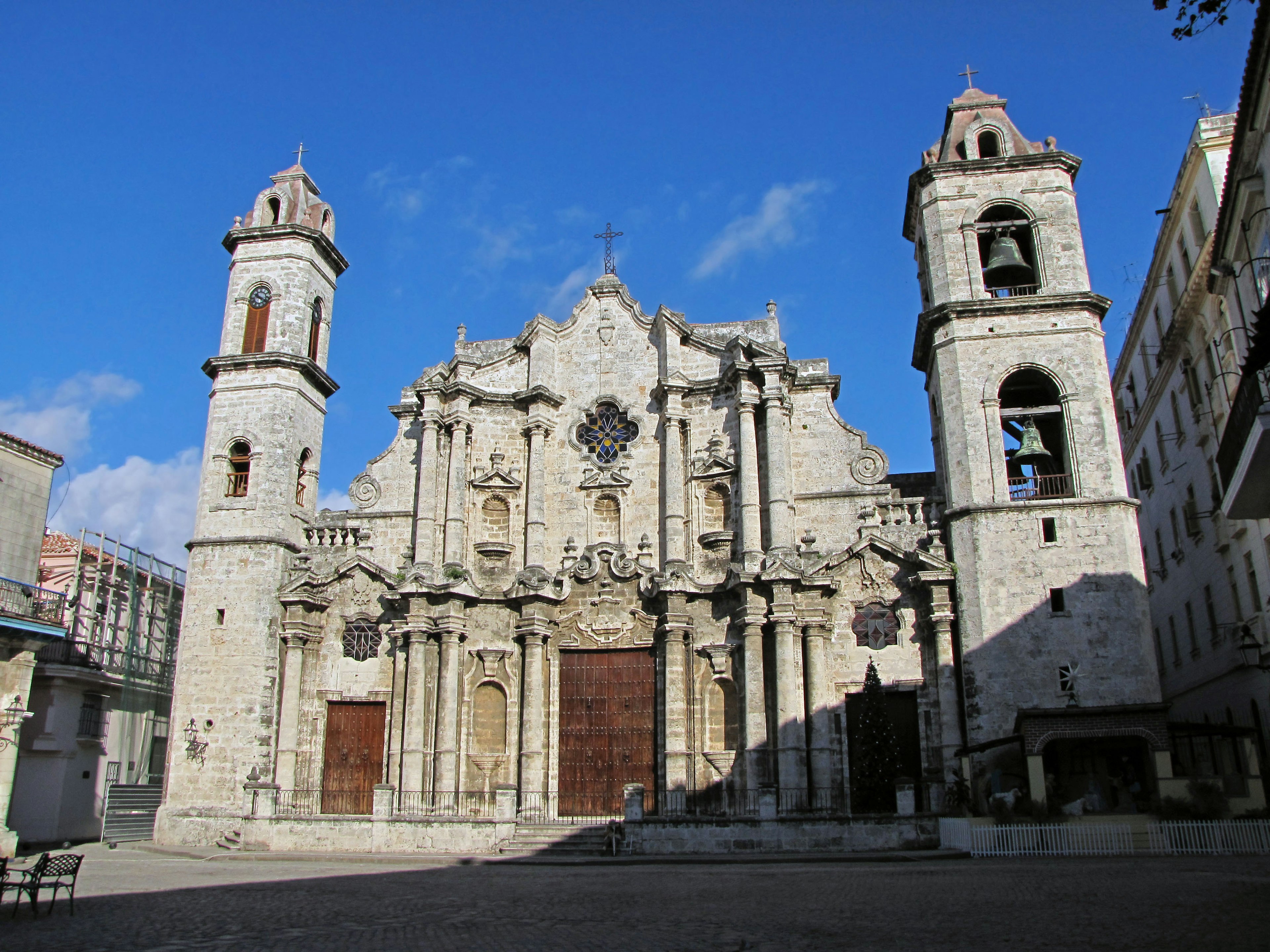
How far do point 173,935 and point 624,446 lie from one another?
17840 mm

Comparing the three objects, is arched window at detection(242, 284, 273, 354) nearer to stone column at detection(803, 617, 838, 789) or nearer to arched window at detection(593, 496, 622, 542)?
arched window at detection(593, 496, 622, 542)

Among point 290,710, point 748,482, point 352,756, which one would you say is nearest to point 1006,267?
point 748,482

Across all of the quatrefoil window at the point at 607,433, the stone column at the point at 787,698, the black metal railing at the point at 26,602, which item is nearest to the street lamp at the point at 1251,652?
the stone column at the point at 787,698

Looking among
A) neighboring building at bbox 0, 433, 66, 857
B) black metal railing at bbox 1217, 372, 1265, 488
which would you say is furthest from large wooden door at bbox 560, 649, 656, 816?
black metal railing at bbox 1217, 372, 1265, 488

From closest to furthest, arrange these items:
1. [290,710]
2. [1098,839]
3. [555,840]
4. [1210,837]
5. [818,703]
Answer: [1210,837] → [1098,839] → [555,840] → [818,703] → [290,710]

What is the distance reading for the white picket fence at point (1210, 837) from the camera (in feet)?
56.4

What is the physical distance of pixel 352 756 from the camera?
24.8 m

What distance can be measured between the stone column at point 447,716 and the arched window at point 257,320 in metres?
9.26

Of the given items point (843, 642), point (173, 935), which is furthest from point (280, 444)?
point (173, 935)

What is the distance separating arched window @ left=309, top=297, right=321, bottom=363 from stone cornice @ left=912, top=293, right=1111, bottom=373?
15859 mm

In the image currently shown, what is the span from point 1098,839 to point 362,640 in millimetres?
16638

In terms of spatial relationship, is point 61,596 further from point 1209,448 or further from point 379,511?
point 1209,448

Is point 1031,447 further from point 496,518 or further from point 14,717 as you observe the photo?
point 14,717

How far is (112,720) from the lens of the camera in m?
29.5
